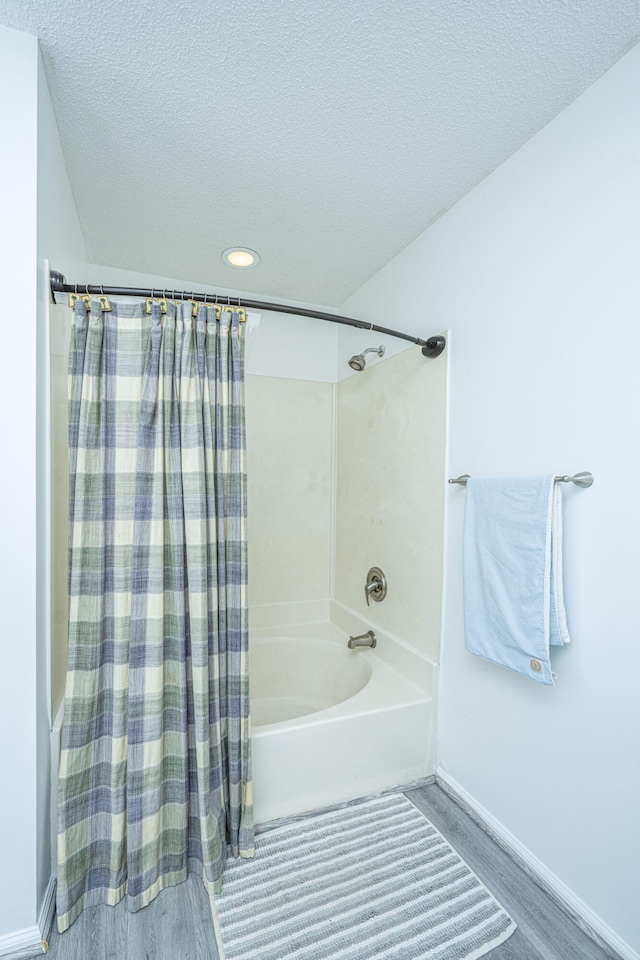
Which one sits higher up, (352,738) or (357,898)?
(352,738)

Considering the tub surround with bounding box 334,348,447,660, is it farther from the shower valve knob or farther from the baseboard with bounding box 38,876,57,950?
the baseboard with bounding box 38,876,57,950

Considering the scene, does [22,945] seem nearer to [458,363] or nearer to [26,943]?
[26,943]

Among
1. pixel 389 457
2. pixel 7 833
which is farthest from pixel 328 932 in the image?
pixel 389 457

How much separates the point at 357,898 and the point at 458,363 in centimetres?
184

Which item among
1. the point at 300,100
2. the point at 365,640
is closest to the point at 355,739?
the point at 365,640

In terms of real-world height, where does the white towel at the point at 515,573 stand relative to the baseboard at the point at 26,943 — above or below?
above

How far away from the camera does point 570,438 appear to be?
55.7 inches

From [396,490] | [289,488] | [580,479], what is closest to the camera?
[580,479]

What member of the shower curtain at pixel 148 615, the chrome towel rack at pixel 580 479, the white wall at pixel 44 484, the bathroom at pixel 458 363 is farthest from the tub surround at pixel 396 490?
the white wall at pixel 44 484

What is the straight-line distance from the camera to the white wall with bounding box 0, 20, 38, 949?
120 cm

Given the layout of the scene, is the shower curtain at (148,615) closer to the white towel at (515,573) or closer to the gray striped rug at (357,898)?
the gray striped rug at (357,898)

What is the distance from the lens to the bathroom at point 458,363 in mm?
1220

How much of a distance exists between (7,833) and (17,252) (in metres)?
1.50

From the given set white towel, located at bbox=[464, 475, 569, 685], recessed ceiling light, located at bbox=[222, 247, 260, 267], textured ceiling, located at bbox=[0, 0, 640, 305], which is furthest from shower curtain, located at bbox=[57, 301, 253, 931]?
recessed ceiling light, located at bbox=[222, 247, 260, 267]
